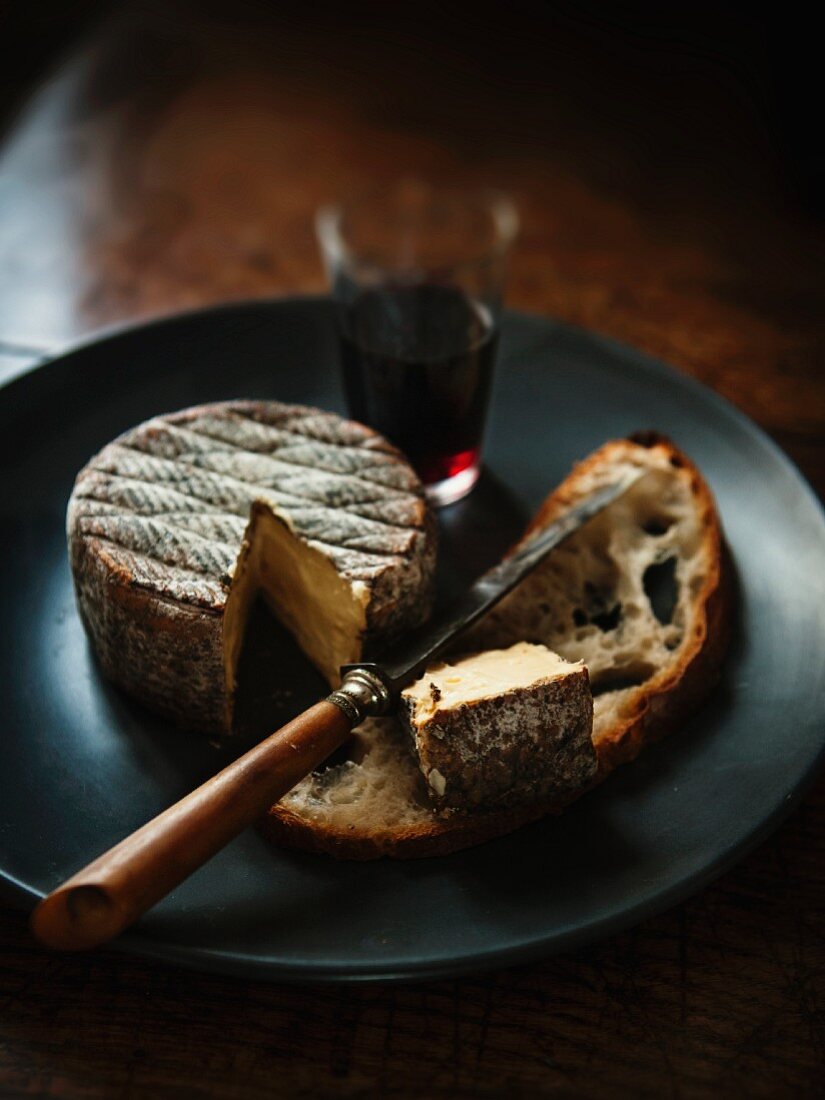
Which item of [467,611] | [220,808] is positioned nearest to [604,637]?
[467,611]

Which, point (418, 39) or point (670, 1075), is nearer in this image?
point (670, 1075)

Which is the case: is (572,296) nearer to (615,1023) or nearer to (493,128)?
(493,128)

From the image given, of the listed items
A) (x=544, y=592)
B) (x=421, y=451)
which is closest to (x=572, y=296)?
(x=421, y=451)

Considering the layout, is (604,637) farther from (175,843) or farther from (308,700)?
(175,843)

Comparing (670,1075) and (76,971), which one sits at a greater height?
(76,971)

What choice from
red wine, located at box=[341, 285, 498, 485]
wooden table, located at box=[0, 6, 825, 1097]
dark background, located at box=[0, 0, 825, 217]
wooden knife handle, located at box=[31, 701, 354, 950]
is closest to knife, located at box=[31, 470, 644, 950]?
wooden knife handle, located at box=[31, 701, 354, 950]

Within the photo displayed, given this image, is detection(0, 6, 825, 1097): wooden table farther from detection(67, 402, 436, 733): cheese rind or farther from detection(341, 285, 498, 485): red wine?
detection(341, 285, 498, 485): red wine
